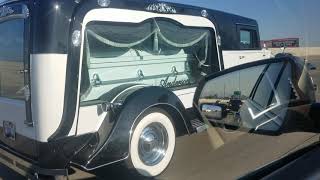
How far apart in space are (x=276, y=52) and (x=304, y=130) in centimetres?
41

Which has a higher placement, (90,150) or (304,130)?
(304,130)

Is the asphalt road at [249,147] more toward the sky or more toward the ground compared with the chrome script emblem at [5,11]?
more toward the ground

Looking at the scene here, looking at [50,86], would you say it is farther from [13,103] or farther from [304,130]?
[304,130]

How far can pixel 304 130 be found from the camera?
2010 mm

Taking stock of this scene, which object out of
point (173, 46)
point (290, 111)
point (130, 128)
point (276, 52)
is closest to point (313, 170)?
point (290, 111)

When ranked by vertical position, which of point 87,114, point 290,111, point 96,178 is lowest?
point 96,178

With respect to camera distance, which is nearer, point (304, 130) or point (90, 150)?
point (304, 130)

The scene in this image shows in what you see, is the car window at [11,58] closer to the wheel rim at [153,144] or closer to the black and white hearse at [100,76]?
the black and white hearse at [100,76]

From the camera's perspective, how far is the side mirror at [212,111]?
2.06m

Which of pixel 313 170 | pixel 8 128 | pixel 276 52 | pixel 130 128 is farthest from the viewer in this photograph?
pixel 8 128

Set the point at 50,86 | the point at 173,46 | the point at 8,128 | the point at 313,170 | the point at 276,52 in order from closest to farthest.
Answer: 1. the point at 313,170
2. the point at 276,52
3. the point at 50,86
4. the point at 8,128
5. the point at 173,46

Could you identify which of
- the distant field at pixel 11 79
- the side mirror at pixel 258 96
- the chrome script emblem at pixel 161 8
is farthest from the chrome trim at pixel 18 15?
the side mirror at pixel 258 96

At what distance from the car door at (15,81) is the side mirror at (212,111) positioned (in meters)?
2.69

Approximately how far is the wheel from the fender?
0.41 ft
